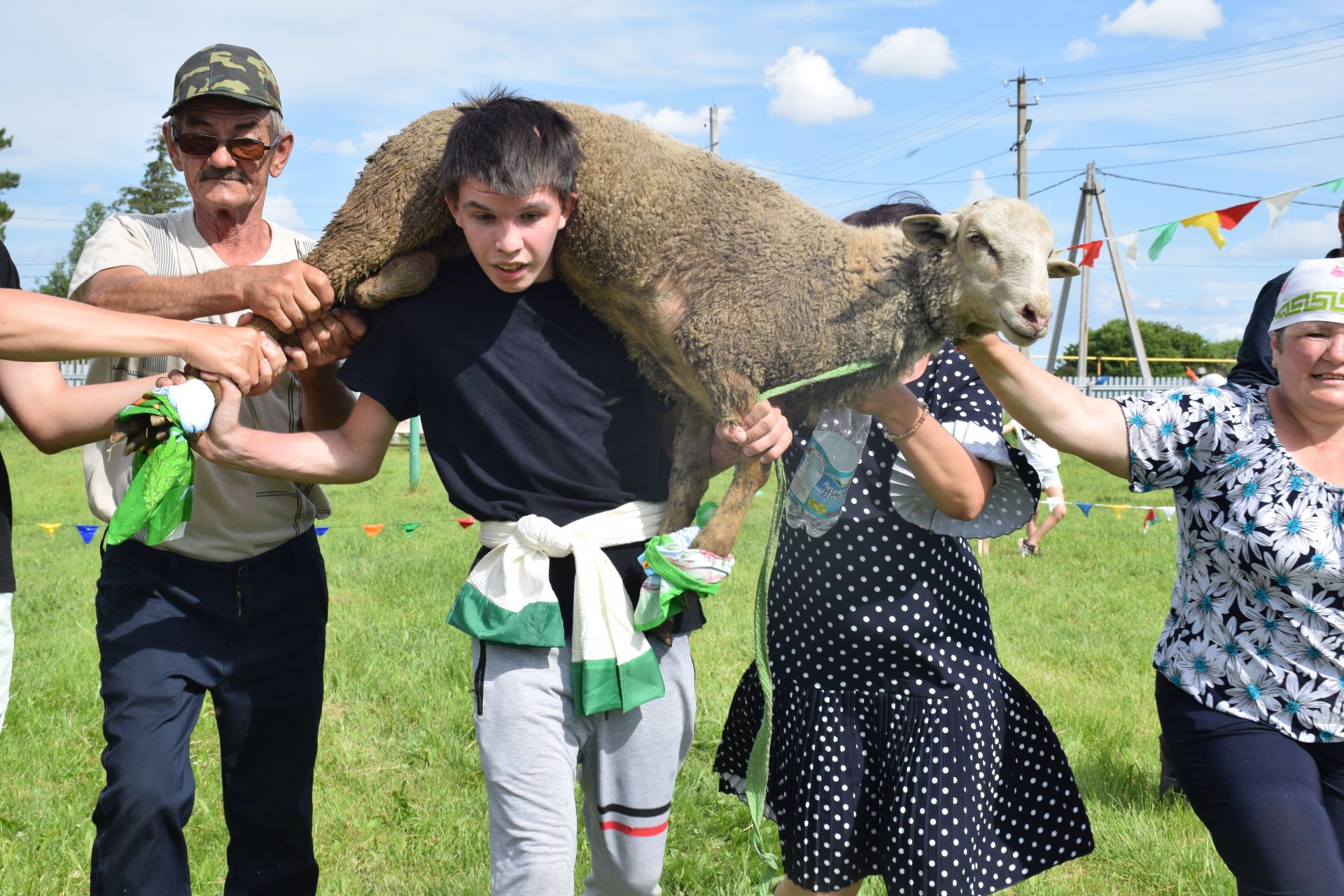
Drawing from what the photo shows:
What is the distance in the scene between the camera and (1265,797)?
256 centimetres

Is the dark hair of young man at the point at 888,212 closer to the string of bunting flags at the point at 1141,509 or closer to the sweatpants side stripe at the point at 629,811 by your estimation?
the sweatpants side stripe at the point at 629,811

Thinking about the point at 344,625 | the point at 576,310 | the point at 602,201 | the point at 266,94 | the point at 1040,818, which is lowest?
the point at 344,625

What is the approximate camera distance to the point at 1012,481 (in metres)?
2.91

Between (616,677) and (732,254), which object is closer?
(616,677)

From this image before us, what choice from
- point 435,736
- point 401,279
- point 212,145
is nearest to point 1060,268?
→ point 401,279

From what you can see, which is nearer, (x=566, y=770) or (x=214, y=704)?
(x=566, y=770)

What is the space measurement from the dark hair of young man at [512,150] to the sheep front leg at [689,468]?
0.70m

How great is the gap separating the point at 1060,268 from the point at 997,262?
24 cm

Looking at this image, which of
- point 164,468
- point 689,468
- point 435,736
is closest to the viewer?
point 164,468

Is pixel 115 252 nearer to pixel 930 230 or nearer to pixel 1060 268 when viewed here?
pixel 930 230

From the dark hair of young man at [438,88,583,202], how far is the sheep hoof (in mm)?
302

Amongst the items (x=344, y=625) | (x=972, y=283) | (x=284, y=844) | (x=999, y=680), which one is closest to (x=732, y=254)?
(x=972, y=283)

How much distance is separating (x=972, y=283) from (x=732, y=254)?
61cm

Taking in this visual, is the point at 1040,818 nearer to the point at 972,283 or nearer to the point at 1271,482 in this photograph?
the point at 1271,482
